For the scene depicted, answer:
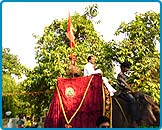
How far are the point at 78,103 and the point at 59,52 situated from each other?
537 centimetres

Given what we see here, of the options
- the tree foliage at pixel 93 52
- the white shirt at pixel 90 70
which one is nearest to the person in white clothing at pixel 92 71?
the white shirt at pixel 90 70

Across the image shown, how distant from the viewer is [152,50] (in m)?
11.2

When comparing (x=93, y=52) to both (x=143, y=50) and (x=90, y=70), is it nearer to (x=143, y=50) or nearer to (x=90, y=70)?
(x=143, y=50)

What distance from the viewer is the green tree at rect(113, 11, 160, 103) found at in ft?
34.4

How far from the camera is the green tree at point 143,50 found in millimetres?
10477

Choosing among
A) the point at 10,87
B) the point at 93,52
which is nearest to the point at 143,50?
the point at 93,52

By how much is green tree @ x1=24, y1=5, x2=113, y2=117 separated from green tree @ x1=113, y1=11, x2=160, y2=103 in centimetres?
56

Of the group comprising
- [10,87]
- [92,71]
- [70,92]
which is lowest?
[70,92]

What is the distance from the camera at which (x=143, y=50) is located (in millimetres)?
10883

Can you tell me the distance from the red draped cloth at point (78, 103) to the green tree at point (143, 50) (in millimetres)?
4050

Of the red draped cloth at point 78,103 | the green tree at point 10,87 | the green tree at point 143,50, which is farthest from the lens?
the green tree at point 10,87

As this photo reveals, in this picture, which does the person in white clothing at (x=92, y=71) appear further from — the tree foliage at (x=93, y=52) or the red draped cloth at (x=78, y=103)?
the tree foliage at (x=93, y=52)

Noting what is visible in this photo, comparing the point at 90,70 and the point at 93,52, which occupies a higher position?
the point at 93,52

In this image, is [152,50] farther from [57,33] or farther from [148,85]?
[57,33]
